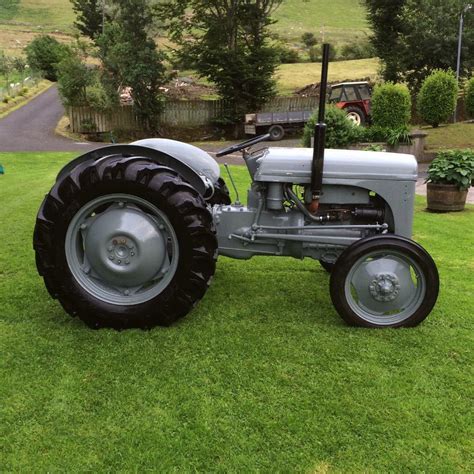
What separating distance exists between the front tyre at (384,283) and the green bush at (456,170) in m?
4.82

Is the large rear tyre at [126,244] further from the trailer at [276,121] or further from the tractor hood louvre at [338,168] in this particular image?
the trailer at [276,121]

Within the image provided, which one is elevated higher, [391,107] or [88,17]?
[88,17]

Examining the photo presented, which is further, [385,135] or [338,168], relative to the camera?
[385,135]

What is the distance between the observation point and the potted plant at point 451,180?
25.8 ft

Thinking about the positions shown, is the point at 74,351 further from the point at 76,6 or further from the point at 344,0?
the point at 344,0

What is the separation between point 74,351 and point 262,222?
1589mm

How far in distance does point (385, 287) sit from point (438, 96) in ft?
55.7

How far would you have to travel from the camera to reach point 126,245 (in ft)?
11.6

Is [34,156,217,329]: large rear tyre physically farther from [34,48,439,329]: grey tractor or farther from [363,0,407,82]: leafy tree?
[363,0,407,82]: leafy tree

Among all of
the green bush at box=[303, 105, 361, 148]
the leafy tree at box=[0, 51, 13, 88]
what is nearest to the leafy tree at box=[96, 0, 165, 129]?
the green bush at box=[303, 105, 361, 148]

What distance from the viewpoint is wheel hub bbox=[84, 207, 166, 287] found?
11.5ft

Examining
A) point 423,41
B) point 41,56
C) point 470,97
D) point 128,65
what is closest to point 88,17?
point 41,56

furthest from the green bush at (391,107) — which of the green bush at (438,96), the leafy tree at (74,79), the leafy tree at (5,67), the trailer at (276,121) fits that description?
the leafy tree at (5,67)

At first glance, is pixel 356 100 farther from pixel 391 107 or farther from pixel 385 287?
pixel 385 287
